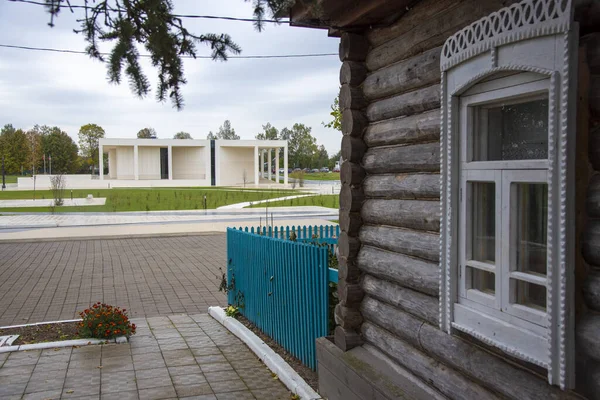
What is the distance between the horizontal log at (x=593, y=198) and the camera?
7.72ft

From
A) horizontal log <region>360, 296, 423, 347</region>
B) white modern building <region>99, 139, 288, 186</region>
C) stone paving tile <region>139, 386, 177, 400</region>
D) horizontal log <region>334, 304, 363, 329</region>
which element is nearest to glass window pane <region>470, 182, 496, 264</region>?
horizontal log <region>360, 296, 423, 347</region>

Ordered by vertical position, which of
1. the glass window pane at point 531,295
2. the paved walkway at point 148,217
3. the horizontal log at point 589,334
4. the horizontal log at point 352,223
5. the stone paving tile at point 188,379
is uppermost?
the horizontal log at point 352,223

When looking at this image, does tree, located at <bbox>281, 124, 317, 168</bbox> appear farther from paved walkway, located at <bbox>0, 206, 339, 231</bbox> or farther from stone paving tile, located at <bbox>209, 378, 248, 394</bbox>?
stone paving tile, located at <bbox>209, 378, 248, 394</bbox>

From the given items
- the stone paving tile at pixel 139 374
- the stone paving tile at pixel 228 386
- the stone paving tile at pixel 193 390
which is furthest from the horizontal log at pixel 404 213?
the stone paving tile at pixel 193 390

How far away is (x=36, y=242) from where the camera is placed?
1812 cm

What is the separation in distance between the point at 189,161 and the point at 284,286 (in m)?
65.8

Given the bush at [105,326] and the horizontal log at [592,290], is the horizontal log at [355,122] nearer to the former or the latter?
the horizontal log at [592,290]

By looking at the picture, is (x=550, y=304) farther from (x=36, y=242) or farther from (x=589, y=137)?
(x=36, y=242)

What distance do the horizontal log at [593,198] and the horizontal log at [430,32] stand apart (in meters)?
1.09

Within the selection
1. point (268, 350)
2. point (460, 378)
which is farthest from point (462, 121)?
point (268, 350)

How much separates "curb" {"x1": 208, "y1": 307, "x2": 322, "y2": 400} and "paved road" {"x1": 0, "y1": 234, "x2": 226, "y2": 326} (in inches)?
50.4

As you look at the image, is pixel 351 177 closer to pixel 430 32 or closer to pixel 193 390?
pixel 430 32

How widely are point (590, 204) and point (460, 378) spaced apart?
1.38 m

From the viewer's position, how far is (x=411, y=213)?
388cm
